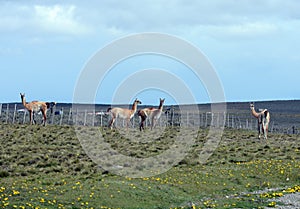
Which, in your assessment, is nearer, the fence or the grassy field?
the grassy field

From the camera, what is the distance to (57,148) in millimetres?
33250

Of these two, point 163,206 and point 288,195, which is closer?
point 163,206

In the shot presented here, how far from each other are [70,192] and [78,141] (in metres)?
18.9

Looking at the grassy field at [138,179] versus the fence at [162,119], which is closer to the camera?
the grassy field at [138,179]

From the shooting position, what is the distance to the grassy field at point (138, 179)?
18359 millimetres

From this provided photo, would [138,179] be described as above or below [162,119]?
below

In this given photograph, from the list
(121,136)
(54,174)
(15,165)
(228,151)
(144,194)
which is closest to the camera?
(144,194)

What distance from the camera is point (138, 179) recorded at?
2259 cm

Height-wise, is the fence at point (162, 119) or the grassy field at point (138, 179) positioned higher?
the fence at point (162, 119)

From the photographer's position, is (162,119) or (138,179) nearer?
(138,179)

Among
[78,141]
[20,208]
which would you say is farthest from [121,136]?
[20,208]

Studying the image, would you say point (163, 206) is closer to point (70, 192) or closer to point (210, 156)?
point (70, 192)

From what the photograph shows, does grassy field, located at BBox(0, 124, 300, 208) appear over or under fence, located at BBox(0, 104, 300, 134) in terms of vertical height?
under

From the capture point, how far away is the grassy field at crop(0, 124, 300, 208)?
18359mm
